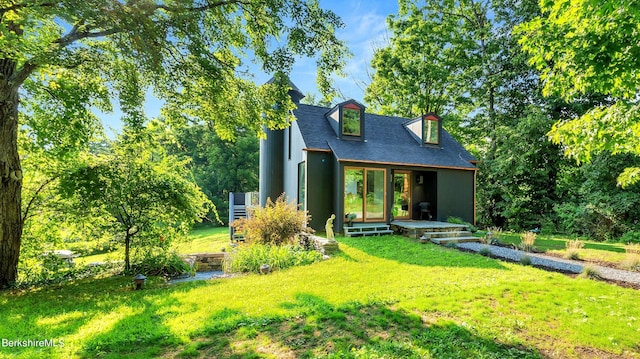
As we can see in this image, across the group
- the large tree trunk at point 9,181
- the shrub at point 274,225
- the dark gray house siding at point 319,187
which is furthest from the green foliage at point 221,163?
the large tree trunk at point 9,181

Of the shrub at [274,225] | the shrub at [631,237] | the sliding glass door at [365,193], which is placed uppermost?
the sliding glass door at [365,193]

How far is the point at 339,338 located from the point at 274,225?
577 centimetres

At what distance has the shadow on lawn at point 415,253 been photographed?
264 inches

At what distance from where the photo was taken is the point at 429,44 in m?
19.3

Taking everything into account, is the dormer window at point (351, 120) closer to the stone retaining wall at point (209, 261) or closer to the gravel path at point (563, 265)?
the gravel path at point (563, 265)

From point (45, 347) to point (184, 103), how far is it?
18.6 ft

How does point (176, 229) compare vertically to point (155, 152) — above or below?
below

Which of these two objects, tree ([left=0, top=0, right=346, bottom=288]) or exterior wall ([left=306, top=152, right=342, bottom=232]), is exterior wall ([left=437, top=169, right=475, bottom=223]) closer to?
exterior wall ([left=306, top=152, right=342, bottom=232])

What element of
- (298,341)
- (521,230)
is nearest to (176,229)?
(298,341)

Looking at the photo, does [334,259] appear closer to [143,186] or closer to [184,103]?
[143,186]

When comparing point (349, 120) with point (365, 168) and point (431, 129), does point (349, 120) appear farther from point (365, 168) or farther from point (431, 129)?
point (431, 129)

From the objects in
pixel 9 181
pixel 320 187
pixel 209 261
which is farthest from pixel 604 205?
pixel 9 181

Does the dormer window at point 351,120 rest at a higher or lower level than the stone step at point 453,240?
higher

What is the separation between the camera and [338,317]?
3713 mm
